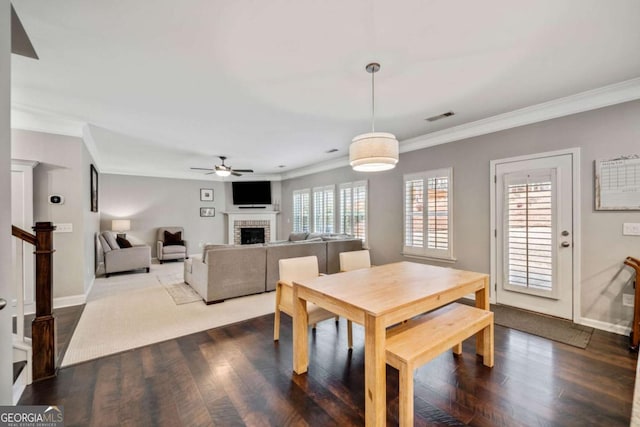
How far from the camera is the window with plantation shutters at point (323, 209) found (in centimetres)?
674

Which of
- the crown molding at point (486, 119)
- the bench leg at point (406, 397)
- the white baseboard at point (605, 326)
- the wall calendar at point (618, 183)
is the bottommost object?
the white baseboard at point (605, 326)

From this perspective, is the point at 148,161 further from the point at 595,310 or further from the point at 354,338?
the point at 595,310

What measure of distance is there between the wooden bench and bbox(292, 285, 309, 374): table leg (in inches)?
27.5

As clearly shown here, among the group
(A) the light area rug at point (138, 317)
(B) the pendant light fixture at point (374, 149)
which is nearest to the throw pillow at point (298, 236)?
(A) the light area rug at point (138, 317)

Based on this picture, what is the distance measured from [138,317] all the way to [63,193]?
2.09 m

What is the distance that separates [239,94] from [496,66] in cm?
250

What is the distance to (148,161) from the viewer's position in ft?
21.3

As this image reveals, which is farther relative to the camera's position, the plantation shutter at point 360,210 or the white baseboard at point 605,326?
the plantation shutter at point 360,210

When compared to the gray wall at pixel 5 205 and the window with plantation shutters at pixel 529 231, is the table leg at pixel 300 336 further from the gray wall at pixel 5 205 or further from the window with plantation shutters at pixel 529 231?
the window with plantation shutters at pixel 529 231

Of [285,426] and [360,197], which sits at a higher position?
[360,197]

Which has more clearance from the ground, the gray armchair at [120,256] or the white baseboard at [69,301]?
the gray armchair at [120,256]

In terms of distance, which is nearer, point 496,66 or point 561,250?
point 496,66

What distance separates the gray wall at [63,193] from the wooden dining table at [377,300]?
369 centimetres

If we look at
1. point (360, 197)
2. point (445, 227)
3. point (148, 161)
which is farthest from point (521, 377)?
point (148, 161)
